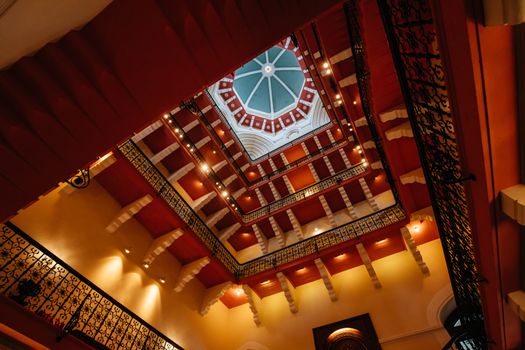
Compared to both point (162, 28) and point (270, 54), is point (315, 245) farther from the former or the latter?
point (270, 54)

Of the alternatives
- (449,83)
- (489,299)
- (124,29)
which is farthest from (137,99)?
(489,299)

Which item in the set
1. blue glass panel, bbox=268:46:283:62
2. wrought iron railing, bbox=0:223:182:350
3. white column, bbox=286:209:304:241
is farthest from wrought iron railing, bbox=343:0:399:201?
blue glass panel, bbox=268:46:283:62

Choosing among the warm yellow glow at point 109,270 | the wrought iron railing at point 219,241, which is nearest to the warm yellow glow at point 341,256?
the wrought iron railing at point 219,241

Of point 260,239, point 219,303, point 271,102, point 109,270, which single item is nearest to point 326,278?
point 260,239

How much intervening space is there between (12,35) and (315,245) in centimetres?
1013

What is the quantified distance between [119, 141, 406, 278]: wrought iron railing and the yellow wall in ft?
4.65

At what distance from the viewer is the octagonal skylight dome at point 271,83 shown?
1873 centimetres

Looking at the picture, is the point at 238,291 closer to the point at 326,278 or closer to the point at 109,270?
the point at 326,278

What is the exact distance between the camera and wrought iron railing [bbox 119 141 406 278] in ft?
30.8

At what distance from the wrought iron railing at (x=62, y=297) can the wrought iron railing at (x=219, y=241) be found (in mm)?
3344

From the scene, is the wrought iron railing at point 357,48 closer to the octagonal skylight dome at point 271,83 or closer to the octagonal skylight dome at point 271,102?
the octagonal skylight dome at point 271,102

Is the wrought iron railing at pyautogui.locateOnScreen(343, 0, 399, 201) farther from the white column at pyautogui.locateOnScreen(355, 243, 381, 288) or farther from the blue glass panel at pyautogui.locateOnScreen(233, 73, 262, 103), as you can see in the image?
the blue glass panel at pyautogui.locateOnScreen(233, 73, 262, 103)

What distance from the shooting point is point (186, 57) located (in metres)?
3.57

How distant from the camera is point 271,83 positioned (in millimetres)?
19719
